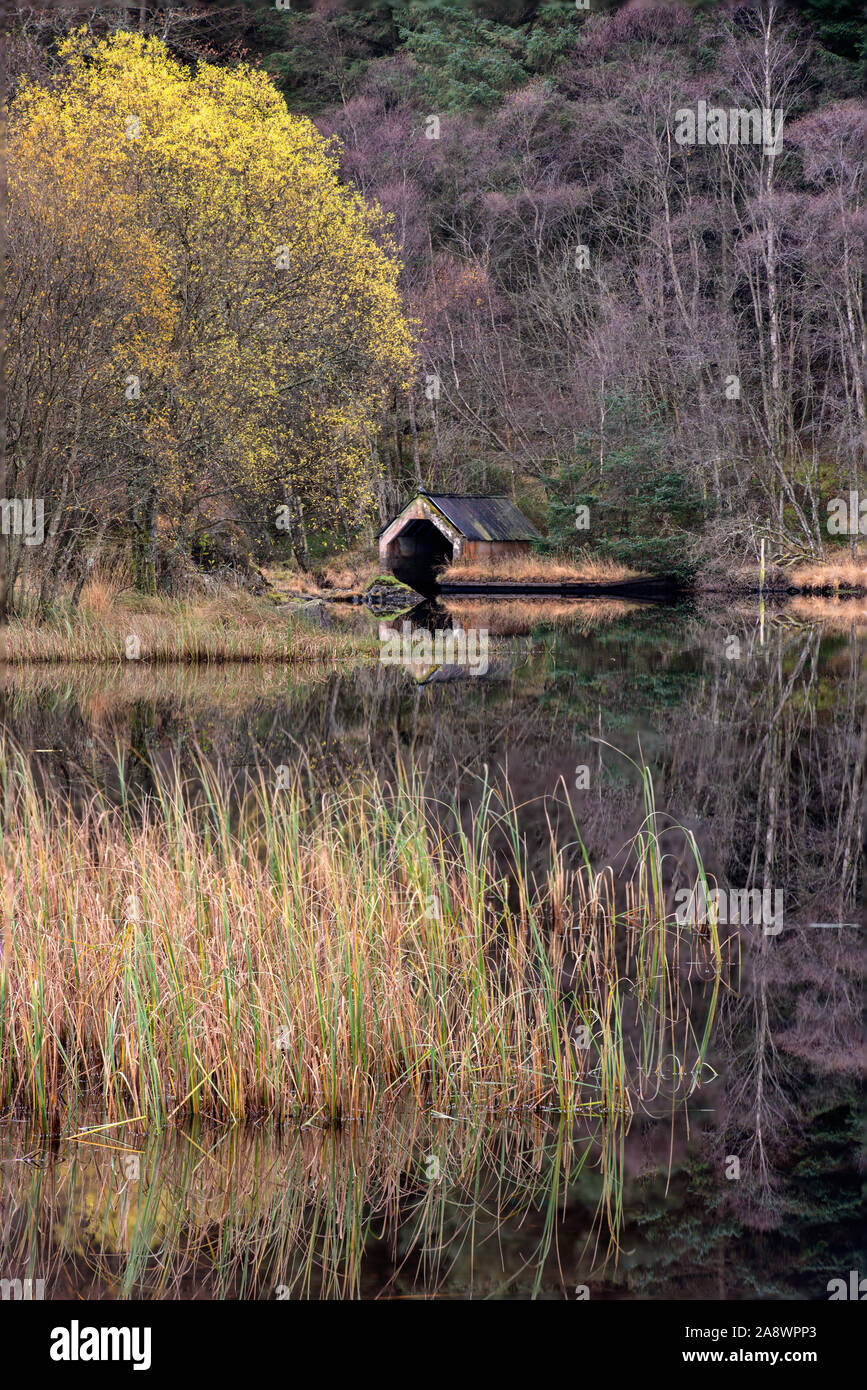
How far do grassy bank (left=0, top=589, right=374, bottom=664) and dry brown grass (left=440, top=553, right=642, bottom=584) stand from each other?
1495cm

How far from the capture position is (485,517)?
35406mm

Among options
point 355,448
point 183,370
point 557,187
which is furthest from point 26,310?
point 557,187

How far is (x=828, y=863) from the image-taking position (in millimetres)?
8609

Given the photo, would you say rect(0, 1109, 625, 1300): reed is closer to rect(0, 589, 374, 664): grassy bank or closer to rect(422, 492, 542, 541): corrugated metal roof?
rect(0, 589, 374, 664): grassy bank

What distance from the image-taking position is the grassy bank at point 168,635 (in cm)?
1739

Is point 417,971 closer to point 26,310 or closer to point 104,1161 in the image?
point 104,1161

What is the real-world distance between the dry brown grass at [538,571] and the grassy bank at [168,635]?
15.0m

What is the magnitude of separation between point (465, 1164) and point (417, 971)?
0.96 meters

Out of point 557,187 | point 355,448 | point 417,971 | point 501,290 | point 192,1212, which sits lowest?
point 192,1212
